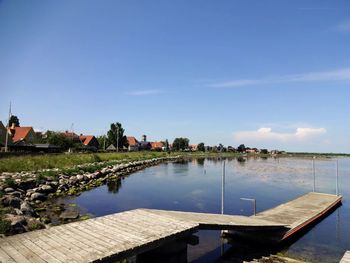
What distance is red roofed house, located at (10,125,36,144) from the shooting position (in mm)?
70294

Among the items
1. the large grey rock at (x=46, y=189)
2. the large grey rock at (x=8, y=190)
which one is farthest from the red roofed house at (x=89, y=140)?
the large grey rock at (x=8, y=190)

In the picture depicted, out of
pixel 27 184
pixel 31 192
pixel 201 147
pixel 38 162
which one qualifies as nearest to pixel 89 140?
pixel 38 162

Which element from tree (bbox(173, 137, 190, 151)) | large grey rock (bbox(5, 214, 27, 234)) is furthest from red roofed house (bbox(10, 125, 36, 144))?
tree (bbox(173, 137, 190, 151))

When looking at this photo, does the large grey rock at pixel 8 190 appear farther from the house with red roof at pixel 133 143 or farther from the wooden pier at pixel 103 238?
the house with red roof at pixel 133 143

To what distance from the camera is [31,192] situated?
23.4m

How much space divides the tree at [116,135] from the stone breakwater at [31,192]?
57314mm

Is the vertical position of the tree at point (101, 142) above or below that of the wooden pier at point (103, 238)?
above

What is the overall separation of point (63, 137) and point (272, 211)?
65344 mm

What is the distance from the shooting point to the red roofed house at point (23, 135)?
70294 millimetres

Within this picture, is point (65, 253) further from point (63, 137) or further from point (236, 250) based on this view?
point (63, 137)

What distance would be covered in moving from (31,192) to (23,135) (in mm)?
53899

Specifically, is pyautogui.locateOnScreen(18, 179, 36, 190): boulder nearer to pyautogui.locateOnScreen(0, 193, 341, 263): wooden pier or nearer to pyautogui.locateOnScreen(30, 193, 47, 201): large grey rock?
pyautogui.locateOnScreen(30, 193, 47, 201): large grey rock

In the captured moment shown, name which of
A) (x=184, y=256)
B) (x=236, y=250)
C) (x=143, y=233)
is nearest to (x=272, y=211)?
(x=236, y=250)

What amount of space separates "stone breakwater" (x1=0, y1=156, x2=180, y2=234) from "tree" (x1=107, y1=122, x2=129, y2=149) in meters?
57.3
